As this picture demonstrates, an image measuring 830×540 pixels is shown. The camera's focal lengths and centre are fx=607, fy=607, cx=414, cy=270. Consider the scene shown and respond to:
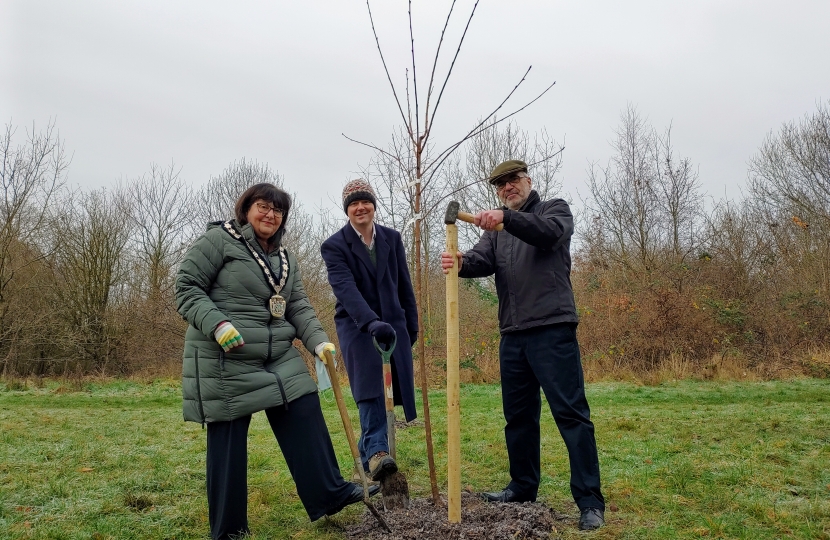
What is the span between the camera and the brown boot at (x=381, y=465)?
368 cm

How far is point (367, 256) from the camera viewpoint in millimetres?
4043

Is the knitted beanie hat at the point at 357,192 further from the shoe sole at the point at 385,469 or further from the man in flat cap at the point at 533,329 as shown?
the shoe sole at the point at 385,469

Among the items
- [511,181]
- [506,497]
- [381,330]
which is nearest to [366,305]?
[381,330]

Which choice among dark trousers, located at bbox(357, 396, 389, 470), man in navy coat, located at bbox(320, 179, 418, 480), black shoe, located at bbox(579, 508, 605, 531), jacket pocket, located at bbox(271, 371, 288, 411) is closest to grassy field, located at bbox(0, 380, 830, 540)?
black shoe, located at bbox(579, 508, 605, 531)

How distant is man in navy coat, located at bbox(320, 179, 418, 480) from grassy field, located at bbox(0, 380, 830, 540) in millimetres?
644

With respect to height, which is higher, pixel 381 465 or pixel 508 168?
pixel 508 168

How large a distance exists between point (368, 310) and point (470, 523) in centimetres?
136

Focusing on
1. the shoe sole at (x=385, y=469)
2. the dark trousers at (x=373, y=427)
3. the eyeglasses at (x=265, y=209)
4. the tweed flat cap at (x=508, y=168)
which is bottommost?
the shoe sole at (x=385, y=469)

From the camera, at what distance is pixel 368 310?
12.4 ft

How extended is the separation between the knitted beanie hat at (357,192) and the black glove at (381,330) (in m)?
0.81

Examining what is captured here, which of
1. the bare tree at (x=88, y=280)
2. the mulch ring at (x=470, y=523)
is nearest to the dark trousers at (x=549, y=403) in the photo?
the mulch ring at (x=470, y=523)

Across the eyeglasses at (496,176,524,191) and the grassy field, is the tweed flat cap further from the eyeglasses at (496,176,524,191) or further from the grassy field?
the grassy field

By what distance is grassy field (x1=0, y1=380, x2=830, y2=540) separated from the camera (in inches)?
142

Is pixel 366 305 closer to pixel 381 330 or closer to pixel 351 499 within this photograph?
pixel 381 330
